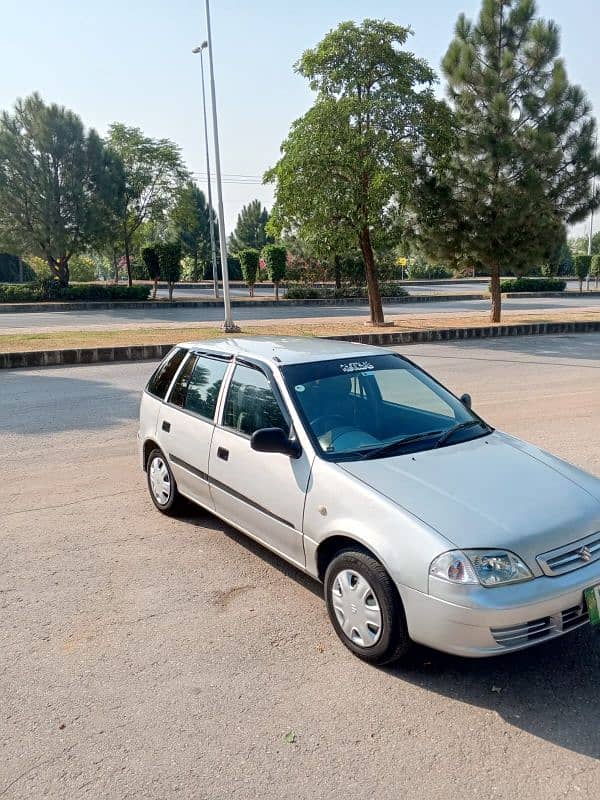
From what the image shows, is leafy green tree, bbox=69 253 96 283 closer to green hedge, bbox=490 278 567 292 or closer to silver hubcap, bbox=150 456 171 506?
green hedge, bbox=490 278 567 292

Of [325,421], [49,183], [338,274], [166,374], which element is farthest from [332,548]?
[338,274]

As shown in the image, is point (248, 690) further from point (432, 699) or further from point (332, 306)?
point (332, 306)

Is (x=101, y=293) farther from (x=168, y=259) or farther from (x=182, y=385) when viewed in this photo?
(x=182, y=385)

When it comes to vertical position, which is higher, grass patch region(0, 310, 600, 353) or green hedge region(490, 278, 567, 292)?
green hedge region(490, 278, 567, 292)

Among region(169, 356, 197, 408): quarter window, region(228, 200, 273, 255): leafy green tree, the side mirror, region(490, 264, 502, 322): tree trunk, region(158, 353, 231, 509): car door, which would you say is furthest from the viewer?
region(228, 200, 273, 255): leafy green tree

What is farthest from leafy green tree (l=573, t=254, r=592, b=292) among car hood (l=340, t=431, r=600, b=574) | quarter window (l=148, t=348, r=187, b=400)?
car hood (l=340, t=431, r=600, b=574)

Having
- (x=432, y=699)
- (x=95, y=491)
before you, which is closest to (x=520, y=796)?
(x=432, y=699)

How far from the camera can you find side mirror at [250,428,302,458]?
387cm

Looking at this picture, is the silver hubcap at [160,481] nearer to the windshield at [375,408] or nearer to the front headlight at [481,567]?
the windshield at [375,408]

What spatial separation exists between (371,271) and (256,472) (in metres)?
17.2

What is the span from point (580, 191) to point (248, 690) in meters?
21.7

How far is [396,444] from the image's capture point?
399cm

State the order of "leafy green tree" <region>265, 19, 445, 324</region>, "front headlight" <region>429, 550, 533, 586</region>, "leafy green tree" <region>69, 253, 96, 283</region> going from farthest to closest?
"leafy green tree" <region>69, 253, 96, 283</region> < "leafy green tree" <region>265, 19, 445, 324</region> < "front headlight" <region>429, 550, 533, 586</region>

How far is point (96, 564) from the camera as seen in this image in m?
4.61
